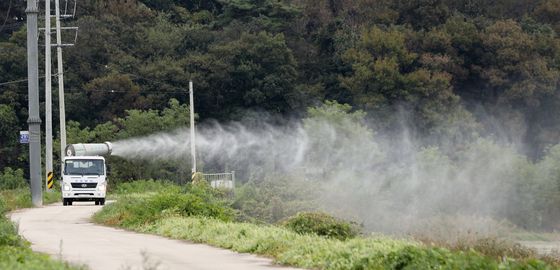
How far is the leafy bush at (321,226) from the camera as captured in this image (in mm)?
27094

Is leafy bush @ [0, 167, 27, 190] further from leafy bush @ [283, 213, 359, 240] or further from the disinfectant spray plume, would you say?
leafy bush @ [283, 213, 359, 240]

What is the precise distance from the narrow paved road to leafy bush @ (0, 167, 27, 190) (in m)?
35.5

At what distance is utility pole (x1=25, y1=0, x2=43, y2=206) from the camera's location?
4938cm

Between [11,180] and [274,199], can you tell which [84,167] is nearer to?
[274,199]

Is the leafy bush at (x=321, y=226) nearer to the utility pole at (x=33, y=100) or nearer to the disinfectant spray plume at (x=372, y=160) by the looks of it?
the utility pole at (x=33, y=100)

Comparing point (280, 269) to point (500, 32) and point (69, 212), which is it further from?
point (500, 32)

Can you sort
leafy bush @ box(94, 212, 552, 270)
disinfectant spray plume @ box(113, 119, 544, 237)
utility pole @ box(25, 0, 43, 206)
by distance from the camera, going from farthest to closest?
disinfectant spray plume @ box(113, 119, 544, 237)
utility pole @ box(25, 0, 43, 206)
leafy bush @ box(94, 212, 552, 270)

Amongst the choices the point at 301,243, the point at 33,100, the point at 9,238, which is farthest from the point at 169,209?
the point at 33,100

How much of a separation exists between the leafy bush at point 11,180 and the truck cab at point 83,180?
19.3 metres

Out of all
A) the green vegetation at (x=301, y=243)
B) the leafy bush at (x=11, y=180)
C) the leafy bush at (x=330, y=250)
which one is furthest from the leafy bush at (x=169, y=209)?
the leafy bush at (x=11, y=180)

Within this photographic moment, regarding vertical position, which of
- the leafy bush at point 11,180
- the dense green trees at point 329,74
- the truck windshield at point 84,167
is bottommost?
the leafy bush at point 11,180

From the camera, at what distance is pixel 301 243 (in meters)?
23.0

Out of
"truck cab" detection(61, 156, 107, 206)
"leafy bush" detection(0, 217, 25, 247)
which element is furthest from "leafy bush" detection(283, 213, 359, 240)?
"truck cab" detection(61, 156, 107, 206)

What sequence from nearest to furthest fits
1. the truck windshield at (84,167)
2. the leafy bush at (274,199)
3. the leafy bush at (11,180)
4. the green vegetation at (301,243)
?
the green vegetation at (301,243)
the leafy bush at (274,199)
the truck windshield at (84,167)
the leafy bush at (11,180)
